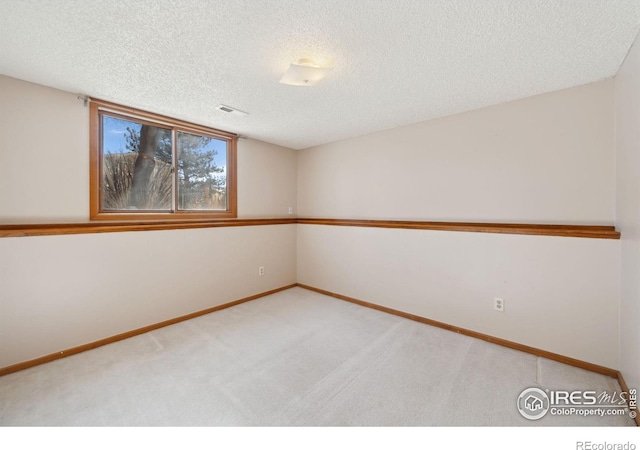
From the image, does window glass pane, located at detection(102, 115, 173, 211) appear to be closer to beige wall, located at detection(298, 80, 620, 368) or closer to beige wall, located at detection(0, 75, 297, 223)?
beige wall, located at detection(0, 75, 297, 223)

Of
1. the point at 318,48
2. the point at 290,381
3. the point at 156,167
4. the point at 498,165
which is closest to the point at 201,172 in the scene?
the point at 156,167

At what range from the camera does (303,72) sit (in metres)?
1.78

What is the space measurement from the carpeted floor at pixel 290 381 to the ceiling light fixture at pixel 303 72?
213 centimetres

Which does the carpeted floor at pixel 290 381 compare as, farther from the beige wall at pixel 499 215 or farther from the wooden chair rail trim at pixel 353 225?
the wooden chair rail trim at pixel 353 225

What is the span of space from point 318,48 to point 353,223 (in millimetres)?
2208

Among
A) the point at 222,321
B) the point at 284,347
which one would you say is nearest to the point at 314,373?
the point at 284,347

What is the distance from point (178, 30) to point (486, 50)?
1.91 m

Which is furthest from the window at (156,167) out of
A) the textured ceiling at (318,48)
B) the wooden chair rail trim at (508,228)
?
the wooden chair rail trim at (508,228)

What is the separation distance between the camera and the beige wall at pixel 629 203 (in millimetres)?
1566

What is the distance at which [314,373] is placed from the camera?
1.99 meters

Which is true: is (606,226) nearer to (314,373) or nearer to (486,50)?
(486,50)

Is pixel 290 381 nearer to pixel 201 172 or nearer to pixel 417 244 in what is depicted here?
pixel 417 244
